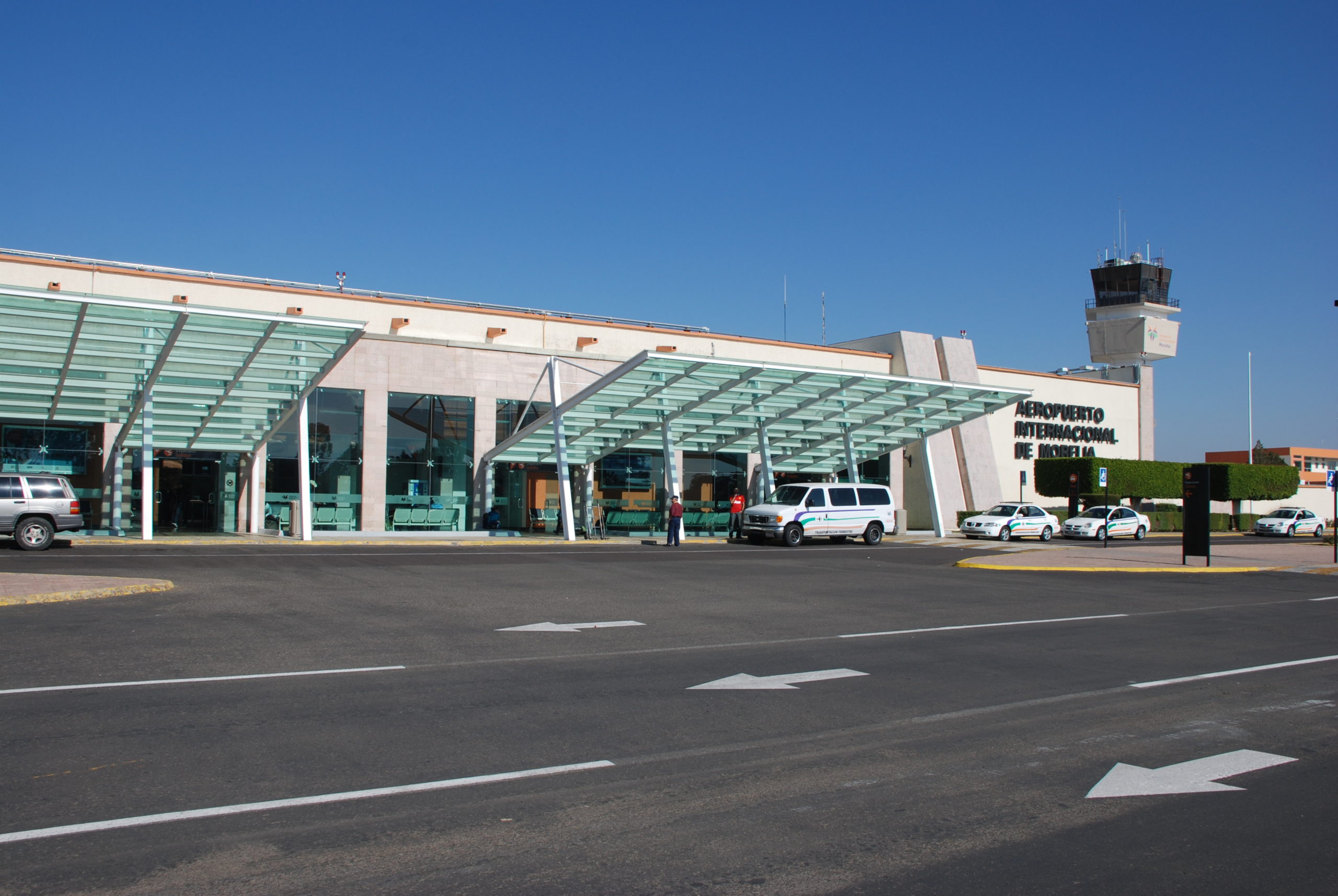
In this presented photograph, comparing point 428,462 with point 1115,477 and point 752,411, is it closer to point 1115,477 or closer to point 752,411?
point 752,411

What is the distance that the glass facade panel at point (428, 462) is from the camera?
33.3 m

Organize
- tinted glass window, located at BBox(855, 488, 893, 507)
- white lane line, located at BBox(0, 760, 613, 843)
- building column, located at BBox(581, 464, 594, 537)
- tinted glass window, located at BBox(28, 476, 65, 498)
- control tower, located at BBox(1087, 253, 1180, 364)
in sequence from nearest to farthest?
white lane line, located at BBox(0, 760, 613, 843), tinted glass window, located at BBox(28, 476, 65, 498), tinted glass window, located at BBox(855, 488, 893, 507), building column, located at BBox(581, 464, 594, 537), control tower, located at BBox(1087, 253, 1180, 364)

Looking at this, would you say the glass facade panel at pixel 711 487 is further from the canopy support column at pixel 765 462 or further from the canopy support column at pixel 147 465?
the canopy support column at pixel 147 465

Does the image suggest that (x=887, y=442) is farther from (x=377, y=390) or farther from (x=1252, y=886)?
(x=1252, y=886)

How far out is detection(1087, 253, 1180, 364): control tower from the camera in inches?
2670

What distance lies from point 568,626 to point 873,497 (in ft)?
74.4

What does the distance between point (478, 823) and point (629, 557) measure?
1918cm

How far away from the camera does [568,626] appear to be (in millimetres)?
12000

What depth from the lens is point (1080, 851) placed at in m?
4.62

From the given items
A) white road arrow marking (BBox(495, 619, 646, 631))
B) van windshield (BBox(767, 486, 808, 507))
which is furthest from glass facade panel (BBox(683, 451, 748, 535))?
white road arrow marking (BBox(495, 619, 646, 631))

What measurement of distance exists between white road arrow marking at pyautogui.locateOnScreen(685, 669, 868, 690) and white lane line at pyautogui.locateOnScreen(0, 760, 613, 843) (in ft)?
8.40

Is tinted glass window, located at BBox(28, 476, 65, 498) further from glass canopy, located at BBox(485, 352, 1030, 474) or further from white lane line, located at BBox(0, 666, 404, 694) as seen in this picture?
white lane line, located at BBox(0, 666, 404, 694)

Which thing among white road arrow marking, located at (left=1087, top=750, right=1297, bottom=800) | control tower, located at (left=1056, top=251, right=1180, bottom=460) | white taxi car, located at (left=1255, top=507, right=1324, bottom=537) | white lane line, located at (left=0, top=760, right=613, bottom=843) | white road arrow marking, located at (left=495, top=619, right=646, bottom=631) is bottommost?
white taxi car, located at (left=1255, top=507, right=1324, bottom=537)

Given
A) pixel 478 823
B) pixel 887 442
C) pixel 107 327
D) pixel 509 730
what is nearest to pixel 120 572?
pixel 107 327
